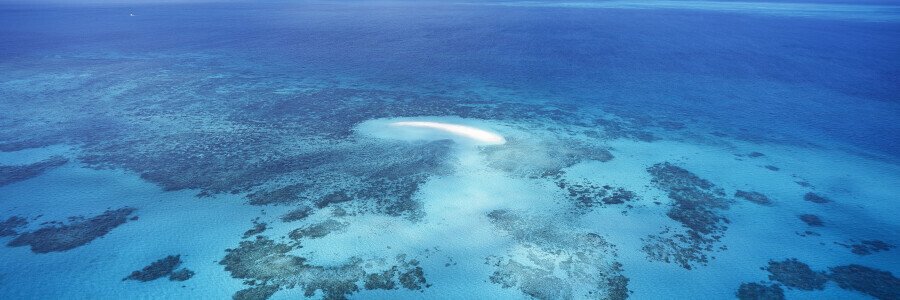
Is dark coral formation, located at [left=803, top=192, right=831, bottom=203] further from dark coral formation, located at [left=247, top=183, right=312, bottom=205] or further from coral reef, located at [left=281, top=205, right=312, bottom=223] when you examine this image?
dark coral formation, located at [left=247, top=183, right=312, bottom=205]

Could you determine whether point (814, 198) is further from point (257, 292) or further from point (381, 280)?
point (257, 292)

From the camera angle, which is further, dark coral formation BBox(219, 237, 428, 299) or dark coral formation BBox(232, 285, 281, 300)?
dark coral formation BBox(219, 237, 428, 299)

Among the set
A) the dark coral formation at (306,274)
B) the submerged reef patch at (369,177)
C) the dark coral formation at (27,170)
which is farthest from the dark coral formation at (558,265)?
the dark coral formation at (27,170)

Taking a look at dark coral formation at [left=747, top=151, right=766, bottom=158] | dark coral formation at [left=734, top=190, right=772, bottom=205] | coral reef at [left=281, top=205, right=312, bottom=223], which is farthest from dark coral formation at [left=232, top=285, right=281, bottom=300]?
dark coral formation at [left=747, top=151, right=766, bottom=158]

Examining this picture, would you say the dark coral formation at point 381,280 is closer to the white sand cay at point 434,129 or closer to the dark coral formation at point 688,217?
the dark coral formation at point 688,217

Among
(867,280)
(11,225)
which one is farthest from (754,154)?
(11,225)
